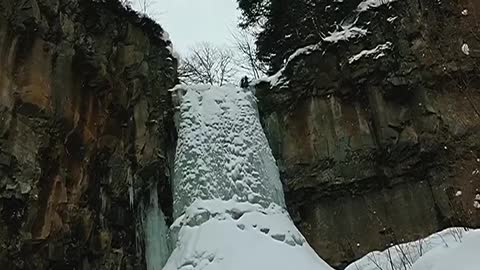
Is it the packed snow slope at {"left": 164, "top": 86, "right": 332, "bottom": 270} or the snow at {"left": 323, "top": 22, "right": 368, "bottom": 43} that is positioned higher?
the snow at {"left": 323, "top": 22, "right": 368, "bottom": 43}

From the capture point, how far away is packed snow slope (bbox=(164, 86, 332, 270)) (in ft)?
29.2

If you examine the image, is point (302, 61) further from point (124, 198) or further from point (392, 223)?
point (124, 198)

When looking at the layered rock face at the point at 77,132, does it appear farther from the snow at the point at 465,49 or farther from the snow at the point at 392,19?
the snow at the point at 465,49

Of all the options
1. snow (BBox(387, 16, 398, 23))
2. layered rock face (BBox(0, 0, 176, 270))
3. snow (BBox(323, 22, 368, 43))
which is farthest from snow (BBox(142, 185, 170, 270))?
snow (BBox(387, 16, 398, 23))

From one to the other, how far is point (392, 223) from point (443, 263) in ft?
17.4

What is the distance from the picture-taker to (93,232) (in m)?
8.60

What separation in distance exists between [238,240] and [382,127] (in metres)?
3.22

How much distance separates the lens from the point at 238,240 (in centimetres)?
909

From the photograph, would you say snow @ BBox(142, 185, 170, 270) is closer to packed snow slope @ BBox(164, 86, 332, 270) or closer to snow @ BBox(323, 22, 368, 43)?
packed snow slope @ BBox(164, 86, 332, 270)

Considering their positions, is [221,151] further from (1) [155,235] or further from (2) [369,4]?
(2) [369,4]

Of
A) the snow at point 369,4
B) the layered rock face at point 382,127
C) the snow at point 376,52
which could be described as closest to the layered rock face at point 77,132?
the layered rock face at point 382,127

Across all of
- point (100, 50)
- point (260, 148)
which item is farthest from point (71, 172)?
point (260, 148)

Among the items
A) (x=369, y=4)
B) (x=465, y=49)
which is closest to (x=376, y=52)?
(x=369, y=4)

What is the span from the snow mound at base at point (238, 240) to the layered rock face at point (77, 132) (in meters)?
0.96
